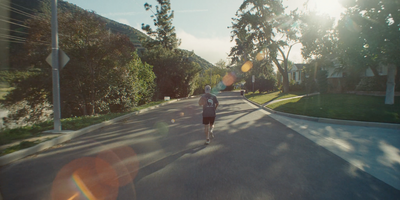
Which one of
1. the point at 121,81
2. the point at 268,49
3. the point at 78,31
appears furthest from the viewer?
the point at 268,49

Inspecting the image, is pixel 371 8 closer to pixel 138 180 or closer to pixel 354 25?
pixel 354 25

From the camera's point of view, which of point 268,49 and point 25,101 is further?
point 268,49

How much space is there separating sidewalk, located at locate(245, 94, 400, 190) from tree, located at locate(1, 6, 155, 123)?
1046cm

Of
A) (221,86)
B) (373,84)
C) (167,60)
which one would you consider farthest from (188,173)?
(221,86)

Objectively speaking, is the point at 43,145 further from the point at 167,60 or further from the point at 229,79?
the point at 229,79

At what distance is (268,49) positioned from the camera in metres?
29.9

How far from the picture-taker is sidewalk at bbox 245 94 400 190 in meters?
4.59

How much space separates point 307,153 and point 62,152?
6344 millimetres

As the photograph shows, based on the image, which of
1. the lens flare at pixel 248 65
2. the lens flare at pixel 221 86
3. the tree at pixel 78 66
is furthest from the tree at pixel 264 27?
the lens flare at pixel 221 86

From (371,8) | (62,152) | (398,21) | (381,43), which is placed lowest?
(62,152)

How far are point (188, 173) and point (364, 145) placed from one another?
543 cm

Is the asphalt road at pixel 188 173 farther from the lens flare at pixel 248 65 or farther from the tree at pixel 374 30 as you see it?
the lens flare at pixel 248 65

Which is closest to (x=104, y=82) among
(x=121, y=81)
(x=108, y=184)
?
(x=121, y=81)

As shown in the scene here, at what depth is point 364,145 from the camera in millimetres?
6520
